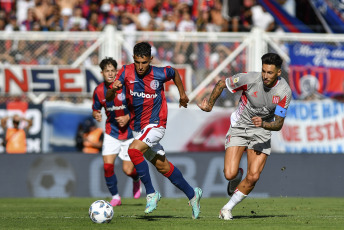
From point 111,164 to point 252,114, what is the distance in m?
3.67

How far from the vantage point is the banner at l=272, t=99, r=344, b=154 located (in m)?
16.9

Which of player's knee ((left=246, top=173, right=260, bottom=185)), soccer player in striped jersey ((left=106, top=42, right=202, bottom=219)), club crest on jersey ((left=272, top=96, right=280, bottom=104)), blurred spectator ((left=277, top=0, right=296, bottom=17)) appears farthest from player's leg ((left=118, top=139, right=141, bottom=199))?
blurred spectator ((left=277, top=0, right=296, bottom=17))

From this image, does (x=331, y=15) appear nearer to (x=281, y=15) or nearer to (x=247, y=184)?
(x=281, y=15)

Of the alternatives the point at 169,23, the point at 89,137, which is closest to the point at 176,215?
the point at 89,137

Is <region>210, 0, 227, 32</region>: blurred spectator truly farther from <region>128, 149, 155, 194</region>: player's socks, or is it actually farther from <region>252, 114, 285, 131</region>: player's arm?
<region>128, 149, 155, 194</region>: player's socks

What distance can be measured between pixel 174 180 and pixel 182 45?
24.9 feet

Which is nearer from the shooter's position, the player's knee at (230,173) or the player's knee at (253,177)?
the player's knee at (253,177)

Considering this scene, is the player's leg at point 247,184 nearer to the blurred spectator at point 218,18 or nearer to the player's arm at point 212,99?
the player's arm at point 212,99

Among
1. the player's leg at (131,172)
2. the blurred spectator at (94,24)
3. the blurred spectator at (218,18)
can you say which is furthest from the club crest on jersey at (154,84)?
the blurred spectator at (94,24)

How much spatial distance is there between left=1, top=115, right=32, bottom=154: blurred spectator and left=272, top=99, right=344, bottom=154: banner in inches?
221

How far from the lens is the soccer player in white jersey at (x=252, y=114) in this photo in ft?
32.7

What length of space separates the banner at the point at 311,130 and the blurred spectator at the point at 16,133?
5603mm

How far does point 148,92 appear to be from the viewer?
1009cm

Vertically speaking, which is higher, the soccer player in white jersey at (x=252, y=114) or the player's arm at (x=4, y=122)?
the soccer player in white jersey at (x=252, y=114)
